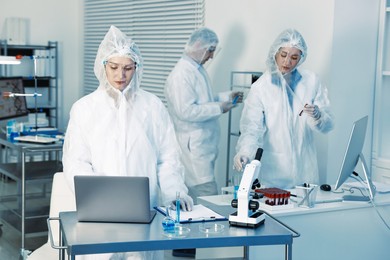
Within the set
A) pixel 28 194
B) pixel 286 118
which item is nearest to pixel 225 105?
pixel 286 118

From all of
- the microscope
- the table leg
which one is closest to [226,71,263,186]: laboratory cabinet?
the microscope

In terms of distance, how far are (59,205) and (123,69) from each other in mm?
829

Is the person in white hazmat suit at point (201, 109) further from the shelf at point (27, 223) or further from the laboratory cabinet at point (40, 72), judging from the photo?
the laboratory cabinet at point (40, 72)

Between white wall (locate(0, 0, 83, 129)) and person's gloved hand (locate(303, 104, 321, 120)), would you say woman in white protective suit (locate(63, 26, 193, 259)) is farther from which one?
white wall (locate(0, 0, 83, 129))

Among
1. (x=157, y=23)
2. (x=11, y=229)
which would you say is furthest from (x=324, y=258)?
(x=157, y=23)

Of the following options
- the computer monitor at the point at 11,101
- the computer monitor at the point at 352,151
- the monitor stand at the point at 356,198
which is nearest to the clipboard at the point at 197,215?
the computer monitor at the point at 352,151

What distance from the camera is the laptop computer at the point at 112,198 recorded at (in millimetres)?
2260

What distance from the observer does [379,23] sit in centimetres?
431

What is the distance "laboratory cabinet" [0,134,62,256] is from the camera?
171 inches

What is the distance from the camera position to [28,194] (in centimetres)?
589

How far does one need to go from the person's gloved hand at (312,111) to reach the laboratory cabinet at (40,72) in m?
4.10

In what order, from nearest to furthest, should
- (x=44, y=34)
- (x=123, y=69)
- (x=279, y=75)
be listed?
(x=123, y=69), (x=279, y=75), (x=44, y=34)

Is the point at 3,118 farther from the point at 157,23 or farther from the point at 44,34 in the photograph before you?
the point at 44,34

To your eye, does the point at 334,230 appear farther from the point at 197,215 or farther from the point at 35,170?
the point at 35,170
